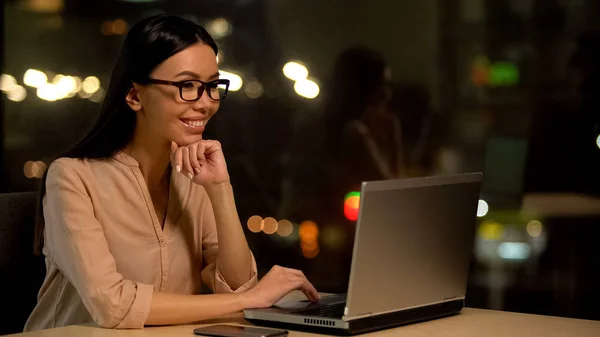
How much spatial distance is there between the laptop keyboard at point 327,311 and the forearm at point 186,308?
5.8 inches

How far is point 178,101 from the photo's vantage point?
2.22 metres

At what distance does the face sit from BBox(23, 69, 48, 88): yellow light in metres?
2.27

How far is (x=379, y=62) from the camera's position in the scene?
3.59m

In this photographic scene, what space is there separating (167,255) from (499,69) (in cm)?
158

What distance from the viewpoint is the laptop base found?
1.82 metres

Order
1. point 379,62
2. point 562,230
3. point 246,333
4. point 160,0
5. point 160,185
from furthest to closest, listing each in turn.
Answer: point 160,0 → point 379,62 → point 562,230 → point 160,185 → point 246,333

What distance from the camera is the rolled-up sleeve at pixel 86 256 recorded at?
1914 mm

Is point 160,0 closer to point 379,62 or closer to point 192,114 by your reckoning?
point 379,62

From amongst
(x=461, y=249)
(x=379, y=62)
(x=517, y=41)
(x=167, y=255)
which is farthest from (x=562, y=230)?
(x=167, y=255)

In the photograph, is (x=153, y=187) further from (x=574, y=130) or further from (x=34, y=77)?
(x=34, y=77)

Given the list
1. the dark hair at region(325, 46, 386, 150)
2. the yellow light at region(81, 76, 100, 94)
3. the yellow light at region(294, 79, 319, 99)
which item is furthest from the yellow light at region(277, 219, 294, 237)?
the yellow light at region(81, 76, 100, 94)

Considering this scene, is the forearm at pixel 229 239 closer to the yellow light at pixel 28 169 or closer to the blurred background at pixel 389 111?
the blurred background at pixel 389 111

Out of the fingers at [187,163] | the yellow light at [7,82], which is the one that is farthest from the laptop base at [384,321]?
the yellow light at [7,82]

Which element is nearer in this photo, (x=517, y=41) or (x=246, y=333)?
(x=246, y=333)
